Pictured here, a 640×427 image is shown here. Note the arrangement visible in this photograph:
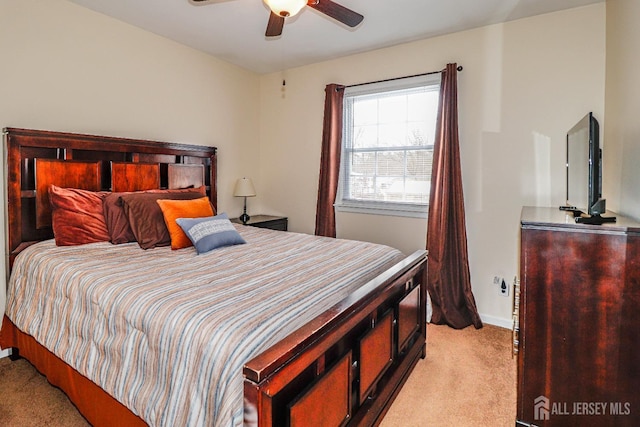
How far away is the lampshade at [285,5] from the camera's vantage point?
6.28ft

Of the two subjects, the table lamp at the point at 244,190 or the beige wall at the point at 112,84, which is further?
the table lamp at the point at 244,190

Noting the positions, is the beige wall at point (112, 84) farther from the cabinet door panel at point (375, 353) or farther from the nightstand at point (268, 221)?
the cabinet door panel at point (375, 353)

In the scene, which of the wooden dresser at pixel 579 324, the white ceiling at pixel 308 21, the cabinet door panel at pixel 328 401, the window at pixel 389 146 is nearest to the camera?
the cabinet door panel at pixel 328 401

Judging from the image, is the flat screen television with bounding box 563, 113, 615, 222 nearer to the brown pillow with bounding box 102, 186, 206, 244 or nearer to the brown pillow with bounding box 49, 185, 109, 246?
the brown pillow with bounding box 102, 186, 206, 244

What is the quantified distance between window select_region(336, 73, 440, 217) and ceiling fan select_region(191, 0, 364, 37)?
140 centimetres

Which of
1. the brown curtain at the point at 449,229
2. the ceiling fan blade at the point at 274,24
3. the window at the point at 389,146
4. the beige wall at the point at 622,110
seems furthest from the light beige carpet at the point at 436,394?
the ceiling fan blade at the point at 274,24

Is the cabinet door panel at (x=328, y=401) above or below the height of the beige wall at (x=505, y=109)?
below

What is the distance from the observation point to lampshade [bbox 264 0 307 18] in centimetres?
192

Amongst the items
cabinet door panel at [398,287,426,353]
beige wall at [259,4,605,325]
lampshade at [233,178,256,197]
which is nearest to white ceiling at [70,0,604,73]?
beige wall at [259,4,605,325]

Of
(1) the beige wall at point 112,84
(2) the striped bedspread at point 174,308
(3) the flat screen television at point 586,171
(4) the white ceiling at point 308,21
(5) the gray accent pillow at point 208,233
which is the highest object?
(4) the white ceiling at point 308,21

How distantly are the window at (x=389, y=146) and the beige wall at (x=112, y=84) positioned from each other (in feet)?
4.60

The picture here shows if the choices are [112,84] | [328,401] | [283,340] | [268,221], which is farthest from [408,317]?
[112,84]

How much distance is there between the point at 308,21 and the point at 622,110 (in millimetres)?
2401

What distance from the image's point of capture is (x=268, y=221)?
4117 millimetres
